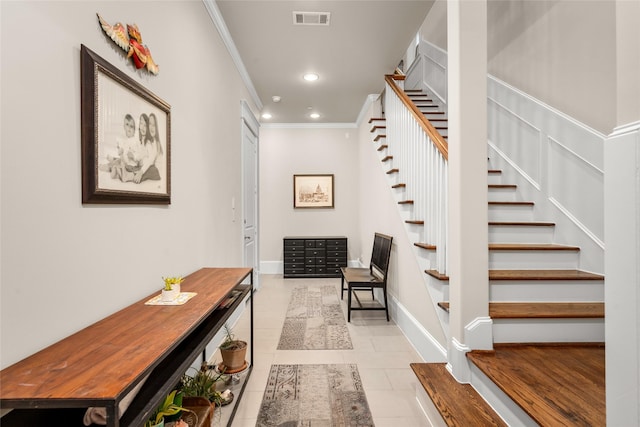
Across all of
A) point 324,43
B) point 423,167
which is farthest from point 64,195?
point 324,43

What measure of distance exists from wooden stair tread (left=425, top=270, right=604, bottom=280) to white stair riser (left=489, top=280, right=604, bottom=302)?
29mm

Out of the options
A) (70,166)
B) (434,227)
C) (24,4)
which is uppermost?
(24,4)

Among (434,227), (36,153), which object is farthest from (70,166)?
(434,227)

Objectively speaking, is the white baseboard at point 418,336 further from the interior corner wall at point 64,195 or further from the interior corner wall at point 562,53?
the interior corner wall at point 562,53

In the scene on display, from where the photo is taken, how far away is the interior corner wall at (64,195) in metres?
0.93

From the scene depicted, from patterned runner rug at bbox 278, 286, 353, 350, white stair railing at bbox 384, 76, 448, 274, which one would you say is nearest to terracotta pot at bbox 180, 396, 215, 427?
patterned runner rug at bbox 278, 286, 353, 350

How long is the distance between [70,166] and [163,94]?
3.03 feet

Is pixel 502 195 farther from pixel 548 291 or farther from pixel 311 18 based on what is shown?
pixel 311 18

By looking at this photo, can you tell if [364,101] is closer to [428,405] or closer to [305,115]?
[305,115]

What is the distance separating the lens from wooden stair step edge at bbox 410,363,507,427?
1.48m

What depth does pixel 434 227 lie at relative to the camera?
248cm

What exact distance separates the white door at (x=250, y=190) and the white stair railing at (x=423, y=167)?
1.86 m

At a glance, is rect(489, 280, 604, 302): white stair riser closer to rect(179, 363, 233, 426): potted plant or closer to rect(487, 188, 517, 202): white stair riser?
rect(487, 188, 517, 202): white stair riser

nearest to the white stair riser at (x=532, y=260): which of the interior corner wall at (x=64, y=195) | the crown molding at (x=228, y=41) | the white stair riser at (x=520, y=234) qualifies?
the white stair riser at (x=520, y=234)
